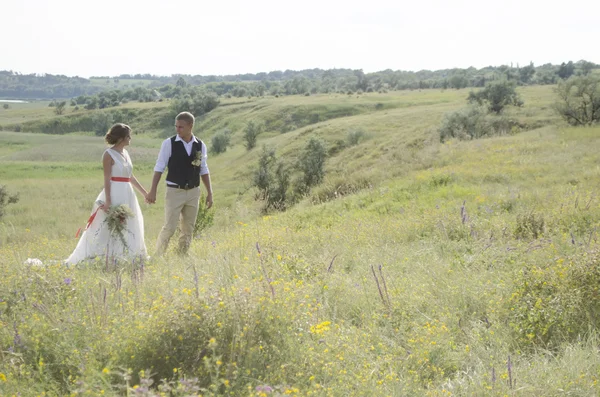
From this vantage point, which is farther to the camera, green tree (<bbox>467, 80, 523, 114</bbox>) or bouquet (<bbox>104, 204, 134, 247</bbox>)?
green tree (<bbox>467, 80, 523, 114</bbox>)

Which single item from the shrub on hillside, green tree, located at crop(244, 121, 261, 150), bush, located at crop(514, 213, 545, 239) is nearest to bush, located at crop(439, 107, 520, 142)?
bush, located at crop(514, 213, 545, 239)

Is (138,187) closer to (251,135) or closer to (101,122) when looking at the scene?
(251,135)

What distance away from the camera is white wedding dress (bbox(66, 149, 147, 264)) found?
7414 mm

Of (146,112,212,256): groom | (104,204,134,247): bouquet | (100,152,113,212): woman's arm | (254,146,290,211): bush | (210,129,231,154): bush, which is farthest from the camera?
(210,129,231,154): bush

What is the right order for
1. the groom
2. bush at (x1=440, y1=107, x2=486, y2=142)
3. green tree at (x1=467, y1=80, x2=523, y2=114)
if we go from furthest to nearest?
green tree at (x1=467, y1=80, x2=523, y2=114) → bush at (x1=440, y1=107, x2=486, y2=142) → the groom

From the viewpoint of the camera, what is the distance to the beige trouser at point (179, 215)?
7730mm

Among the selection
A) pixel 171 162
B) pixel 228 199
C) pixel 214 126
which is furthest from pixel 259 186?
pixel 214 126

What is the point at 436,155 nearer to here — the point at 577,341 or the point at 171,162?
the point at 171,162

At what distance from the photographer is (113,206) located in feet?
24.6

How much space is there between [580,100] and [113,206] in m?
29.3

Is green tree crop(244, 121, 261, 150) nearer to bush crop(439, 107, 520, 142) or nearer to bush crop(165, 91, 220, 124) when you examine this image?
bush crop(439, 107, 520, 142)

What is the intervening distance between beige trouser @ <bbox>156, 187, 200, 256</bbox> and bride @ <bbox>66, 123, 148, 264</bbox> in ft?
1.12

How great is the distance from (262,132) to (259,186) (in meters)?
39.4

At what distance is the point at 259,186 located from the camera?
1222 inches
